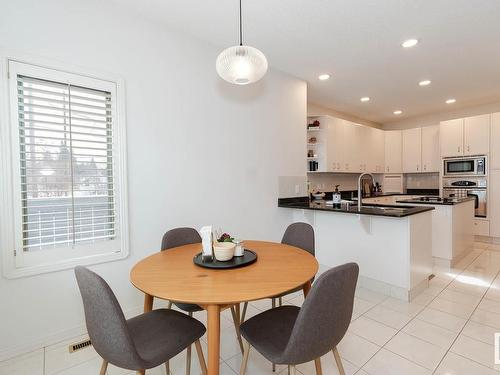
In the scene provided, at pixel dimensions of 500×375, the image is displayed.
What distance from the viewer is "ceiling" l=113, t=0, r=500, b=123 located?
85.7 inches

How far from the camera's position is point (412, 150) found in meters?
5.67

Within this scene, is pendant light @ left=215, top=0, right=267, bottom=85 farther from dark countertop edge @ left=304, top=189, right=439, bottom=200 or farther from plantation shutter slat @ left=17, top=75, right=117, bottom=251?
dark countertop edge @ left=304, top=189, right=439, bottom=200

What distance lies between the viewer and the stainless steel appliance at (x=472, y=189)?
462 centimetres

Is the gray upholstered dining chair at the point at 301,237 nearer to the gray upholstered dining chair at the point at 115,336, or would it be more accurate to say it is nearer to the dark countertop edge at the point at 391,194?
the gray upholstered dining chair at the point at 115,336

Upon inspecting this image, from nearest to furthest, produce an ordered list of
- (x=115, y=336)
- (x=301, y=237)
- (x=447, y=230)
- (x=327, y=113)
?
(x=115, y=336) → (x=301, y=237) → (x=447, y=230) → (x=327, y=113)

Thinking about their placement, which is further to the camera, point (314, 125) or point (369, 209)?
point (314, 125)

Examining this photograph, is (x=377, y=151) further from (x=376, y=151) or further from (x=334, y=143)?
(x=334, y=143)

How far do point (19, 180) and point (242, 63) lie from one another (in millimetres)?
Answer: 1708

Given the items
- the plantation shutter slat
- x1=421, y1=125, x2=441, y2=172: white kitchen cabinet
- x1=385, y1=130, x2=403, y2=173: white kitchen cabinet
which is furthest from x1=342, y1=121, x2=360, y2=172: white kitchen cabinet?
the plantation shutter slat

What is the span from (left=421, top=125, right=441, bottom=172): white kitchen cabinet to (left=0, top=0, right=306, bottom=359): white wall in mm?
3701

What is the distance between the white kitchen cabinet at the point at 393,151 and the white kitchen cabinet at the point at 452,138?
33.6 inches

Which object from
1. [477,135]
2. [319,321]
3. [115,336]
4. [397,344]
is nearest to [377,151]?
[477,135]

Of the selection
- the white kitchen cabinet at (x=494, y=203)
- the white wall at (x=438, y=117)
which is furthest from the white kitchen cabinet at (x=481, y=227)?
the white wall at (x=438, y=117)

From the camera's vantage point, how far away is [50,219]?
6.17 ft
